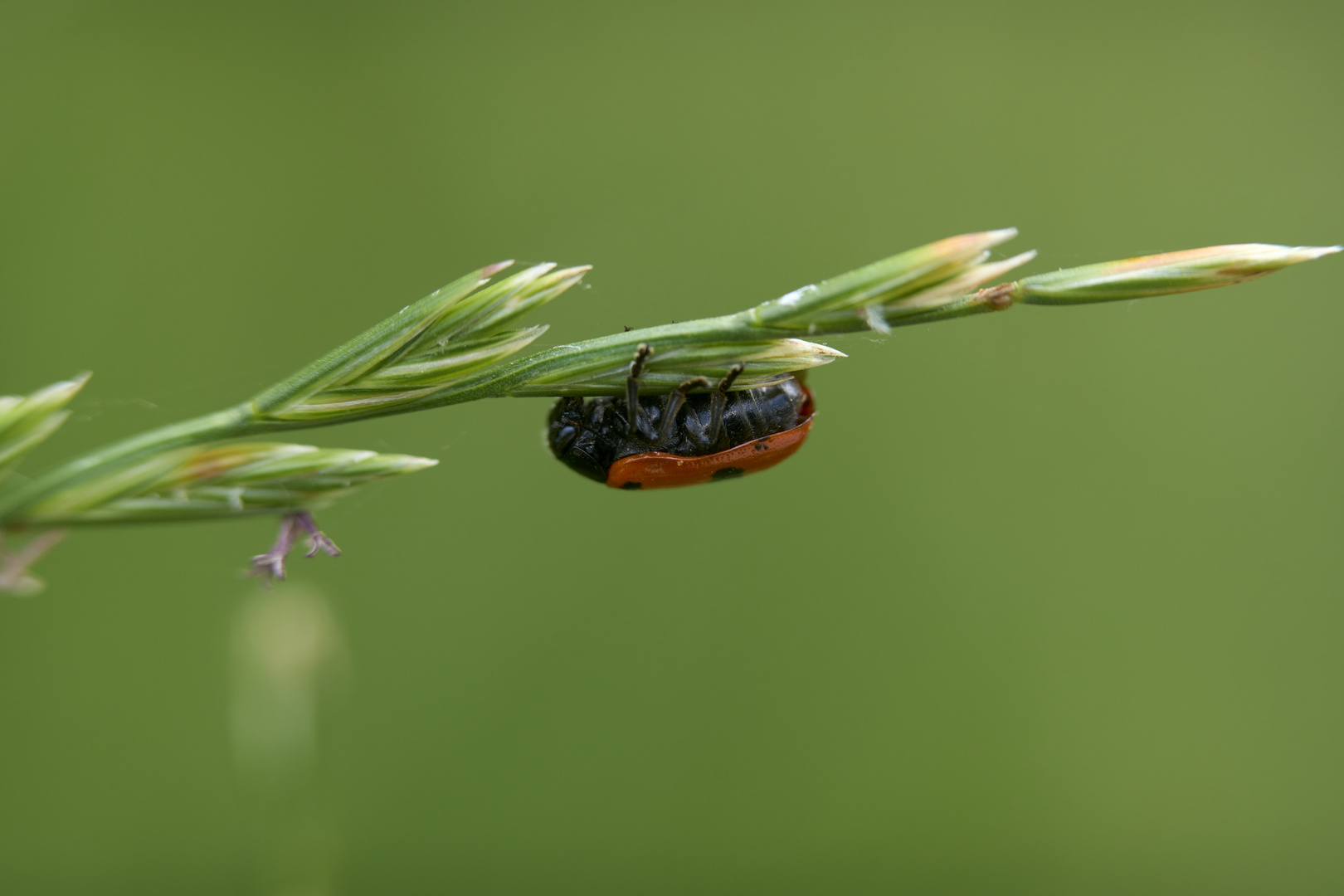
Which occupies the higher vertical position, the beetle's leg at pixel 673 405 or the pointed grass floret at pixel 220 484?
the beetle's leg at pixel 673 405

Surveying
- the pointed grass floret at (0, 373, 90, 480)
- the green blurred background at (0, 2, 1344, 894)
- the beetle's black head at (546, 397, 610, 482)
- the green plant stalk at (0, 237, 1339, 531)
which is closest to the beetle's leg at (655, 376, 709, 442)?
the green plant stalk at (0, 237, 1339, 531)

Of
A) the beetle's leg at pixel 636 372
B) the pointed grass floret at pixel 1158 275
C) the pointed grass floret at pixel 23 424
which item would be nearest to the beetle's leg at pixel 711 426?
the beetle's leg at pixel 636 372

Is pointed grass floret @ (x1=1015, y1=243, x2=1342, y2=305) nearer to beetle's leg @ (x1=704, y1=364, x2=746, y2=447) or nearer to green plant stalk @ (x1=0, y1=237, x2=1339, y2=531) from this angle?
green plant stalk @ (x1=0, y1=237, x2=1339, y2=531)

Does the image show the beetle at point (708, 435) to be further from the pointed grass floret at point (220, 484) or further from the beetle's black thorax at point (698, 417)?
the pointed grass floret at point (220, 484)

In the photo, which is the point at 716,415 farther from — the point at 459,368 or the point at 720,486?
the point at 720,486

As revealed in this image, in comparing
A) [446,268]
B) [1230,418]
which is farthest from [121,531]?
[1230,418]

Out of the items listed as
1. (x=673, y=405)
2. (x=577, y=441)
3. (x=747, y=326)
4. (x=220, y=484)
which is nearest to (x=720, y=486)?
(x=577, y=441)
